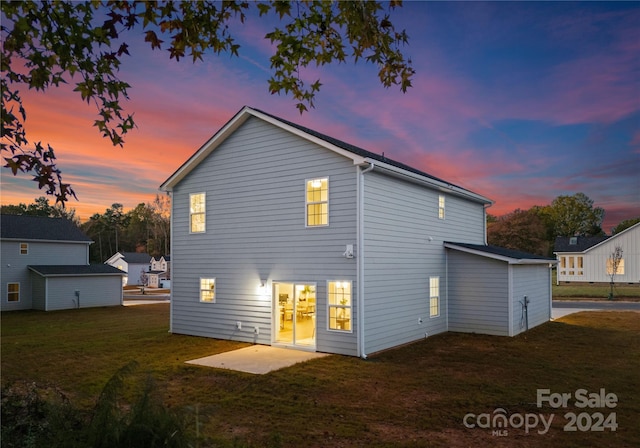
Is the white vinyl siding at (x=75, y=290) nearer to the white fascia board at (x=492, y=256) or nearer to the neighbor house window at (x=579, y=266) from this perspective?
the white fascia board at (x=492, y=256)

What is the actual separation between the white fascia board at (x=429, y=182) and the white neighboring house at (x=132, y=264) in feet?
148

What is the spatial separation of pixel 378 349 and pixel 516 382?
3941 millimetres

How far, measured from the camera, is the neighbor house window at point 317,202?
12773mm

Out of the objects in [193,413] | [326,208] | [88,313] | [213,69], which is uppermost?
[213,69]

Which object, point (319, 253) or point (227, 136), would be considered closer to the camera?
point (319, 253)

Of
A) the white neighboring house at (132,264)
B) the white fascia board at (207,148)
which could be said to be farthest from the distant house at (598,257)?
the white neighboring house at (132,264)

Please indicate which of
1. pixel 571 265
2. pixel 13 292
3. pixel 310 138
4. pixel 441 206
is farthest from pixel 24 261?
pixel 571 265

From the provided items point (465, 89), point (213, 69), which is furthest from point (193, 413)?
point (465, 89)

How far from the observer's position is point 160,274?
5216 centimetres

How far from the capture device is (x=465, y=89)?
1853 cm

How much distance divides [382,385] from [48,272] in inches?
982

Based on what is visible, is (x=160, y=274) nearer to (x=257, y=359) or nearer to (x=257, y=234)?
(x=257, y=234)

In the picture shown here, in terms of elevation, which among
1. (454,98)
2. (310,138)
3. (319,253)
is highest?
(454,98)

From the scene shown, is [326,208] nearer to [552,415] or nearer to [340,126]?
[552,415]
